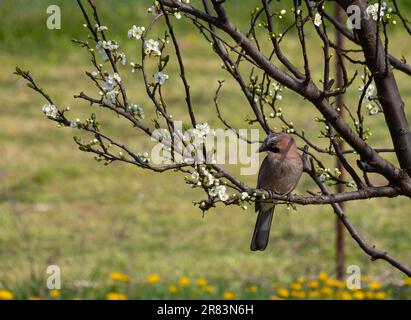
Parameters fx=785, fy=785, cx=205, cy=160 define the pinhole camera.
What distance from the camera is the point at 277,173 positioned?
4.44m

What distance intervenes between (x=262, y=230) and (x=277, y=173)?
1.11 ft

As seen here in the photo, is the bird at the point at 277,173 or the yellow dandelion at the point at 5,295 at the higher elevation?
the bird at the point at 277,173

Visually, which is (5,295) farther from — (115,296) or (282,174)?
(282,174)

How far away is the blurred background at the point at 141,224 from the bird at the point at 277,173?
4.02ft

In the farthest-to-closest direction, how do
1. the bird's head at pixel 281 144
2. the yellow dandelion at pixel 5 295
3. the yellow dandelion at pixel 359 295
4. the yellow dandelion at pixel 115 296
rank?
the yellow dandelion at pixel 359 295 → the yellow dandelion at pixel 115 296 → the yellow dandelion at pixel 5 295 → the bird's head at pixel 281 144

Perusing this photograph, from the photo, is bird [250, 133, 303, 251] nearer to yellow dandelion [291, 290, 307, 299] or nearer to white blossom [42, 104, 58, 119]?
yellow dandelion [291, 290, 307, 299]

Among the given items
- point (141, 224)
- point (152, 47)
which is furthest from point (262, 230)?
point (141, 224)

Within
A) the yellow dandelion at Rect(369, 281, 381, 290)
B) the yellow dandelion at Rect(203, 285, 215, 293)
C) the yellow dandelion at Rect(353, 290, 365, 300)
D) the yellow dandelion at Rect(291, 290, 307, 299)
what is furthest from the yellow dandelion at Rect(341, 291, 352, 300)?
the yellow dandelion at Rect(203, 285, 215, 293)

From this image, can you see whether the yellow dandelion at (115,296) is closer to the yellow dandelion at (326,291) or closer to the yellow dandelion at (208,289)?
the yellow dandelion at (208,289)

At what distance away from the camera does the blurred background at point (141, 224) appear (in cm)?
632

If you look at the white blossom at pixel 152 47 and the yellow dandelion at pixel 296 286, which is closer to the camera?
the white blossom at pixel 152 47

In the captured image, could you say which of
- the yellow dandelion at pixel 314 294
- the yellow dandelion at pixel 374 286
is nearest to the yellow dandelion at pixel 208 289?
the yellow dandelion at pixel 314 294

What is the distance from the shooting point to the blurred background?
632cm
